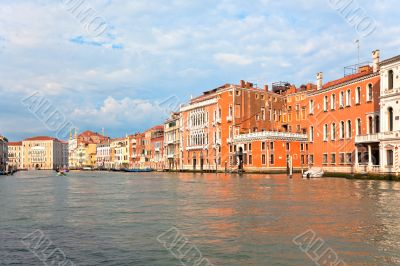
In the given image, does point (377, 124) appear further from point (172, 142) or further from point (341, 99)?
point (172, 142)

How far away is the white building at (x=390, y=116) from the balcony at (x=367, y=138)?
0.77 meters

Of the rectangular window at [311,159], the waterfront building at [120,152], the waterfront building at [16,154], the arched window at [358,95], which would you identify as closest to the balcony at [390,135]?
the arched window at [358,95]

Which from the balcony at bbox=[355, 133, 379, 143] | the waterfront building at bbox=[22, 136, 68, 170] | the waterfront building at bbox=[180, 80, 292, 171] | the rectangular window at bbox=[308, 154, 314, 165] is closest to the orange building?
the waterfront building at bbox=[180, 80, 292, 171]

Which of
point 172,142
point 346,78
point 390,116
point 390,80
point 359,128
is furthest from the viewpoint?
point 172,142

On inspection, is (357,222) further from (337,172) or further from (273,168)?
(273,168)

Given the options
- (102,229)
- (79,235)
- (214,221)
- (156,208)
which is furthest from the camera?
(156,208)

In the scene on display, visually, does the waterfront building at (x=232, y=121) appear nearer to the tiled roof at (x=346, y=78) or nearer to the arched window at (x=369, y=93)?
the tiled roof at (x=346, y=78)

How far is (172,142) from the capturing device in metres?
88.7

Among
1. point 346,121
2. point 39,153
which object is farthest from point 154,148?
point 39,153

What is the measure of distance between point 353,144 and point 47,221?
3618 centimetres

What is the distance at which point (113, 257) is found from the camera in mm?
9852

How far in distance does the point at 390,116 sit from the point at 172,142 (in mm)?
54017

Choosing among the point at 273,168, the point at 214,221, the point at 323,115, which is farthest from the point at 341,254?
the point at 273,168

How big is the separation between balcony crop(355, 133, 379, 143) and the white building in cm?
77
